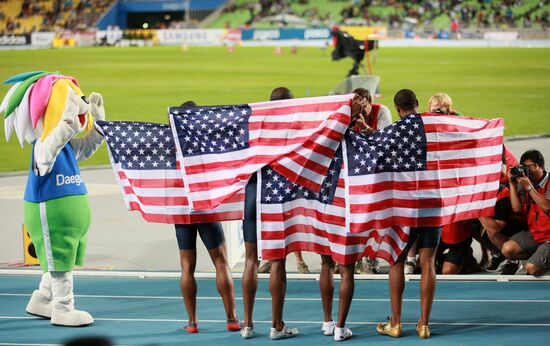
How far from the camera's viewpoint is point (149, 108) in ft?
96.9

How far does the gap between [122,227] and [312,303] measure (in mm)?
4610

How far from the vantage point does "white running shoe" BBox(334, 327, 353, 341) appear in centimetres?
791

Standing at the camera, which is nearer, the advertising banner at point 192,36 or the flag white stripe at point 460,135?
the flag white stripe at point 460,135

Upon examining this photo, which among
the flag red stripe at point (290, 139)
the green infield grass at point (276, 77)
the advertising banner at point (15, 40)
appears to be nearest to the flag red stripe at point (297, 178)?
the flag red stripe at point (290, 139)

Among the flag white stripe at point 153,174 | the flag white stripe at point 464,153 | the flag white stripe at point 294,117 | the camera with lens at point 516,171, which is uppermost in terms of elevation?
the flag white stripe at point 294,117

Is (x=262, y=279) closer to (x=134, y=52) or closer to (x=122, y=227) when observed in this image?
(x=122, y=227)

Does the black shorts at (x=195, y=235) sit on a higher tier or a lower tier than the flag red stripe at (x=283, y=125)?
lower

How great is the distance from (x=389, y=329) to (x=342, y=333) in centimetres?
39

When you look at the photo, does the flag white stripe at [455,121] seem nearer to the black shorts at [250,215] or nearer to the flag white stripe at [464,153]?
the flag white stripe at [464,153]

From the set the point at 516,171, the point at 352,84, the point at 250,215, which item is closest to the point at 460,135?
the point at 516,171

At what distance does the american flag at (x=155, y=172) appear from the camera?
831cm

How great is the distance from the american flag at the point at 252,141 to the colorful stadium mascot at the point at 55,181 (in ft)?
3.09

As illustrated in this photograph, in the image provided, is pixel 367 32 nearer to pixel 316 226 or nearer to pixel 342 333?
pixel 316 226

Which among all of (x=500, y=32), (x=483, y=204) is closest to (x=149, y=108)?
(x=483, y=204)
